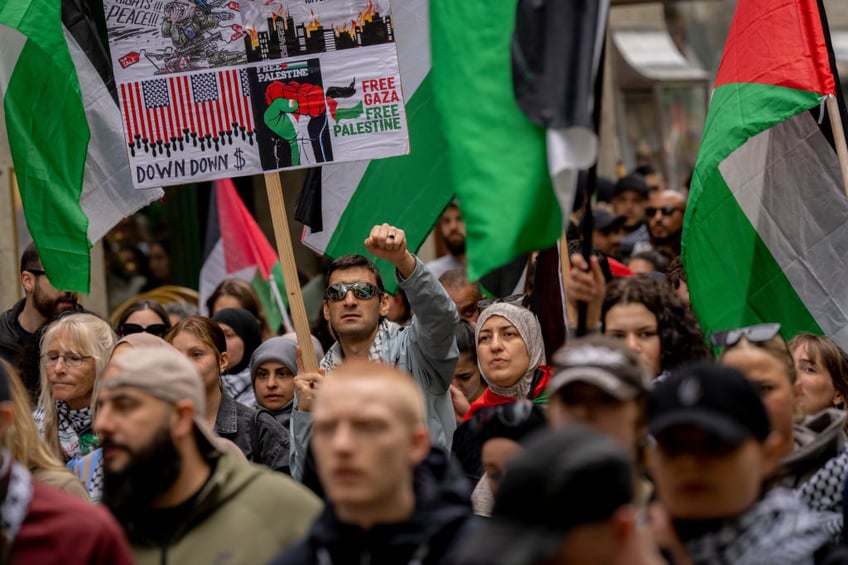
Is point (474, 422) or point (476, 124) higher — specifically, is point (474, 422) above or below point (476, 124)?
below

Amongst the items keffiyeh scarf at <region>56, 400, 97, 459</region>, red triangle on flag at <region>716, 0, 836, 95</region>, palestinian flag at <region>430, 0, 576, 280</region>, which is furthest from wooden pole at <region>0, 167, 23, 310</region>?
palestinian flag at <region>430, 0, 576, 280</region>

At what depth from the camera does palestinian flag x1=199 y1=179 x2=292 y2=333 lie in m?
11.0

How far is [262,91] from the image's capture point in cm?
724

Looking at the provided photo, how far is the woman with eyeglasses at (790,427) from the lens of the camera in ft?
17.0

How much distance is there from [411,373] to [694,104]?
17106 millimetres

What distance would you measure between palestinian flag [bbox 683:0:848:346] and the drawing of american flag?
2.21 metres

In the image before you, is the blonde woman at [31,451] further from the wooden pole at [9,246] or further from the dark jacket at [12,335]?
the wooden pole at [9,246]

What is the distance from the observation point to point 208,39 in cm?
730

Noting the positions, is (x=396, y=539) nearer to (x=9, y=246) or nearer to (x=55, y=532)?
(x=55, y=532)

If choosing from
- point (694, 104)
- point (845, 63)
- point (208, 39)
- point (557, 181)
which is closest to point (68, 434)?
point (208, 39)

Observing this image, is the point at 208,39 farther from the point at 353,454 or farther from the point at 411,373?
the point at 353,454

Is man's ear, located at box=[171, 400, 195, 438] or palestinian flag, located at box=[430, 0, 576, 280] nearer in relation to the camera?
man's ear, located at box=[171, 400, 195, 438]

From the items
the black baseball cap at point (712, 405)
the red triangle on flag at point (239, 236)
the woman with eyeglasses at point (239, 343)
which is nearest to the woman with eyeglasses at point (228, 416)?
the woman with eyeglasses at point (239, 343)

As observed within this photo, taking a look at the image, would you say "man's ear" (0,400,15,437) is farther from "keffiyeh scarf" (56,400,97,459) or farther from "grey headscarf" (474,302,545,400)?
"grey headscarf" (474,302,545,400)
